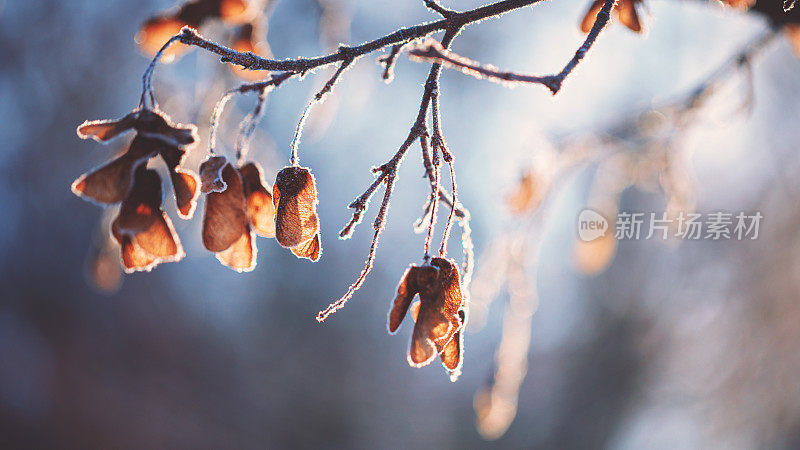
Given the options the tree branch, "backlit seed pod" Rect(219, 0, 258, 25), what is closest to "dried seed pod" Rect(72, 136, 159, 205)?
the tree branch

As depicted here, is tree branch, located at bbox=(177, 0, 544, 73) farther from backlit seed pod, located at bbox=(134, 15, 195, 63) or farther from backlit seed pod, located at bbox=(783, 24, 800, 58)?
backlit seed pod, located at bbox=(783, 24, 800, 58)

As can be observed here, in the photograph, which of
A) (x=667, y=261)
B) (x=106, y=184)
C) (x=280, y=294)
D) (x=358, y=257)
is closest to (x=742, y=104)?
(x=106, y=184)

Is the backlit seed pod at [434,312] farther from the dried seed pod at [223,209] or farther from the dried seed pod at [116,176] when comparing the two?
the dried seed pod at [116,176]

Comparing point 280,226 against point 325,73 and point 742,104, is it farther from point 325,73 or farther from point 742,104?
point 742,104

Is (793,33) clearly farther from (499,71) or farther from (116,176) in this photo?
(116,176)

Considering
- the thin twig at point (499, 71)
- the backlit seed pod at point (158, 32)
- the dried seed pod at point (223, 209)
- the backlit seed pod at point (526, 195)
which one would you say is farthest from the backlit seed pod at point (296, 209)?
the backlit seed pod at point (526, 195)

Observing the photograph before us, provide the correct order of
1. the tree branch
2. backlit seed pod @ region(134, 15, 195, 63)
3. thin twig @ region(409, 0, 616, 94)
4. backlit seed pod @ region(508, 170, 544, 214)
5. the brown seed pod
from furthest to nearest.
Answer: backlit seed pod @ region(508, 170, 544, 214), backlit seed pod @ region(134, 15, 195, 63), the brown seed pod, the tree branch, thin twig @ region(409, 0, 616, 94)

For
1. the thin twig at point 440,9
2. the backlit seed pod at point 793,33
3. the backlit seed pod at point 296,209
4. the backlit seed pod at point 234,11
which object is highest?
the backlit seed pod at point 793,33
